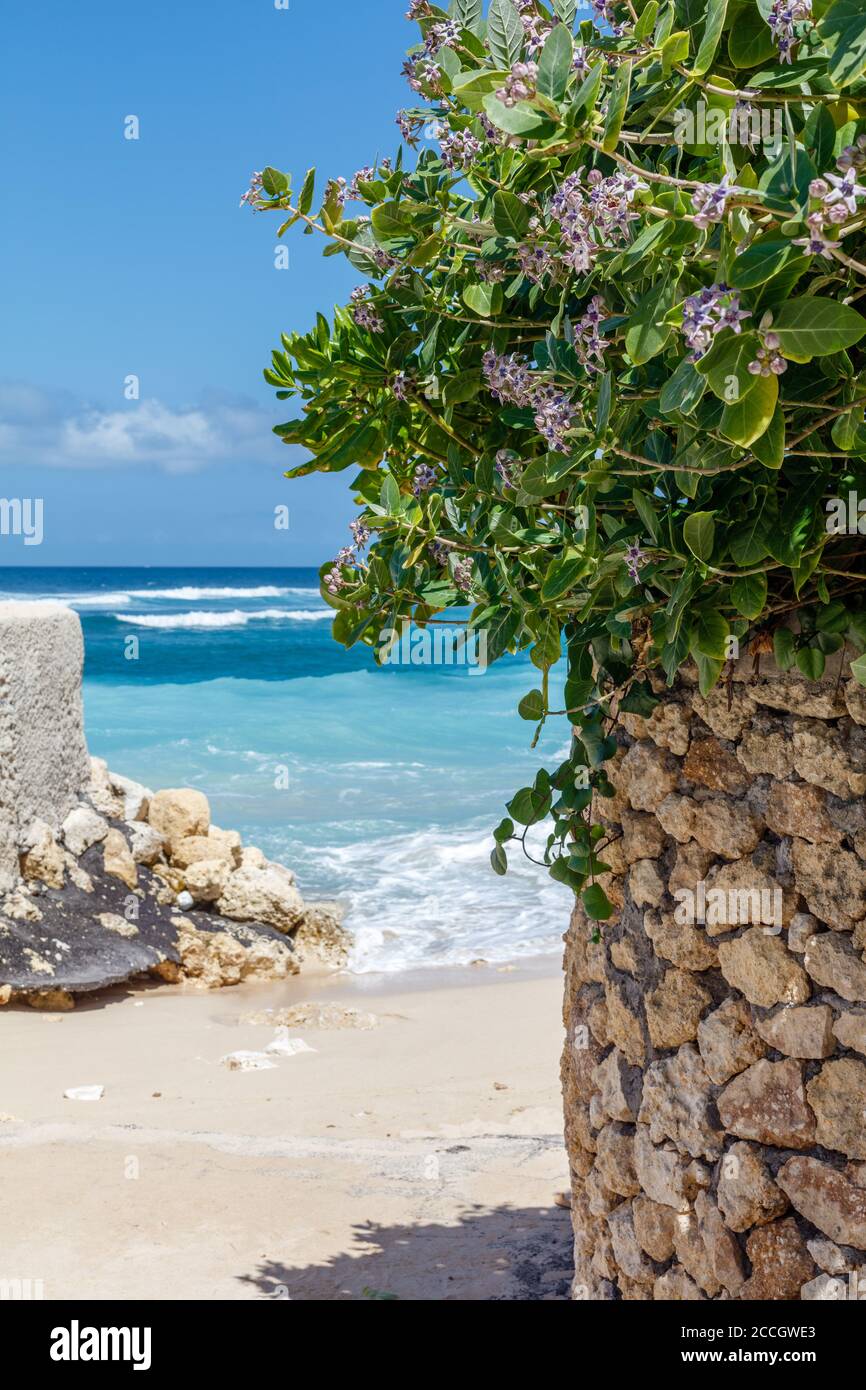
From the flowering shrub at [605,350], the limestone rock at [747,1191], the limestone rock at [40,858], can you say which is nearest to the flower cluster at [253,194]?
the flowering shrub at [605,350]

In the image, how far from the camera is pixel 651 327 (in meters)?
1.62

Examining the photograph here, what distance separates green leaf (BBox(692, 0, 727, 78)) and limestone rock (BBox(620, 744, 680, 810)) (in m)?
1.62

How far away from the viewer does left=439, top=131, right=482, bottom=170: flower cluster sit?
88.9 inches

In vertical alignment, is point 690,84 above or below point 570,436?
above

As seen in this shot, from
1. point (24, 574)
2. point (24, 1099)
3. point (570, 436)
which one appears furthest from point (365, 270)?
point (24, 574)

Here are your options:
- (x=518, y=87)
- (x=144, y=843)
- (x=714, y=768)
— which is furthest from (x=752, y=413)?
(x=144, y=843)

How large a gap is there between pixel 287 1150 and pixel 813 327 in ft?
17.2

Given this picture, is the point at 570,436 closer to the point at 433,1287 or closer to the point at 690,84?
the point at 690,84

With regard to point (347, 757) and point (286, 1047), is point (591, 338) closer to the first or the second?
point (286, 1047)

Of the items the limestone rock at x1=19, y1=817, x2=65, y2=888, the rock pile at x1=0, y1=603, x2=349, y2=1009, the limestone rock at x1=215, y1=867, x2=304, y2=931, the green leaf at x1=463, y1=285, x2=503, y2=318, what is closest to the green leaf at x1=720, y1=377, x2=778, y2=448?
the green leaf at x1=463, y1=285, x2=503, y2=318

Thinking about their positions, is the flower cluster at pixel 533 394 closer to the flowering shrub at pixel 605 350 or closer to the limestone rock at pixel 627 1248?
the flowering shrub at pixel 605 350

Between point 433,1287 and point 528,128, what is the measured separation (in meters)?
3.89

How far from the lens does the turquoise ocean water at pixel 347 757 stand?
438 inches
